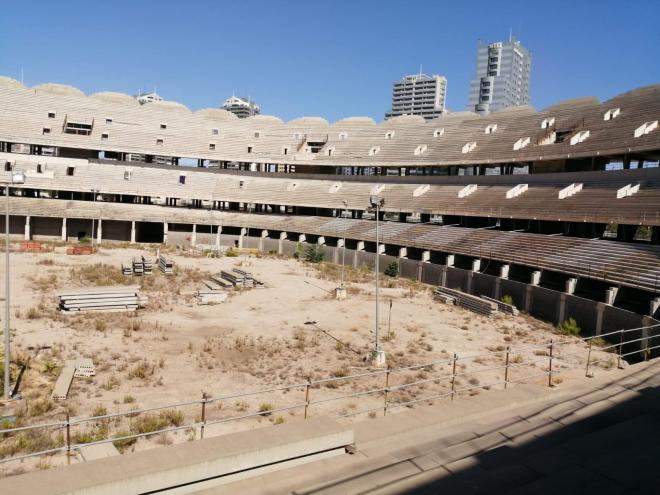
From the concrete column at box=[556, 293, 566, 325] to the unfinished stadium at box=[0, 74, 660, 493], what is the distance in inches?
5.5

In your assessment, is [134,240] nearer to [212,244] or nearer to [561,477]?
[212,244]

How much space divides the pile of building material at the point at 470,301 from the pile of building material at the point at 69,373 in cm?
2307

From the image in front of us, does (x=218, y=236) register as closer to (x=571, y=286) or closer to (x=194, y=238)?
(x=194, y=238)

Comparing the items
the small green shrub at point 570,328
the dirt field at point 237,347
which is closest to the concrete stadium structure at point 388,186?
the small green shrub at point 570,328

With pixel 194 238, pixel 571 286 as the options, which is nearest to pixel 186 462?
pixel 571 286

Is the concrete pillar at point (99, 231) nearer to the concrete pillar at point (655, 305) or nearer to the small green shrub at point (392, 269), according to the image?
the small green shrub at point (392, 269)

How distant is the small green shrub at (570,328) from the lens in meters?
27.5

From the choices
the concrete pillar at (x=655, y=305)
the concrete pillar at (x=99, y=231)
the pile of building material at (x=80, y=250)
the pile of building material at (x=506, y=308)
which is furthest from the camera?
the concrete pillar at (x=99, y=231)

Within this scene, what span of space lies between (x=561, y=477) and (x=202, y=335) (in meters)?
18.9

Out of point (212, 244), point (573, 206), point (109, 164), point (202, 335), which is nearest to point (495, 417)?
point (202, 335)

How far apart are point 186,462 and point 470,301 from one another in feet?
93.8

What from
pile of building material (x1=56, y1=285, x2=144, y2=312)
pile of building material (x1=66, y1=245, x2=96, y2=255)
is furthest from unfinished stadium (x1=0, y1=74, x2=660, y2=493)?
pile of building material (x1=66, y1=245, x2=96, y2=255)

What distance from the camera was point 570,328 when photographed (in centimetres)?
2770

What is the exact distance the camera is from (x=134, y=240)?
194ft
